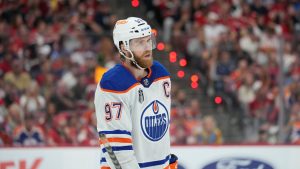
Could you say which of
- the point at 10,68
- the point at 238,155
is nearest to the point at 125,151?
the point at 238,155

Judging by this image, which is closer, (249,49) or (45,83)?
(45,83)

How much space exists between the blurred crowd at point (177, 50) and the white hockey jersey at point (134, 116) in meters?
5.04

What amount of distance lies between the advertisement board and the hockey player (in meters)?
3.33

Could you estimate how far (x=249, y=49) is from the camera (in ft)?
43.0

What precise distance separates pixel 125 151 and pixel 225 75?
794 centimetres

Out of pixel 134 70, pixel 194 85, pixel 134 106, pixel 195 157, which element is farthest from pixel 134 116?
pixel 194 85

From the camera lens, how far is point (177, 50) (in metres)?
13.2

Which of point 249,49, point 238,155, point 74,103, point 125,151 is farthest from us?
point 249,49

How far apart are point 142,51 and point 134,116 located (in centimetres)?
37

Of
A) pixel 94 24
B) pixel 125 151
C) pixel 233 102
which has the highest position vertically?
pixel 125 151

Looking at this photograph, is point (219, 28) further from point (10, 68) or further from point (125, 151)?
point (125, 151)

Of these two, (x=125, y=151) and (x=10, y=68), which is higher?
(x=125, y=151)

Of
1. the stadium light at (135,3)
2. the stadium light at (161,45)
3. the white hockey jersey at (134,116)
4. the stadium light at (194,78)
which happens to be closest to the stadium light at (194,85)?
the stadium light at (194,78)

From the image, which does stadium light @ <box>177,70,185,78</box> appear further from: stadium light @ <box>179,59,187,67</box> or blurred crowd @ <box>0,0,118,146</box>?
blurred crowd @ <box>0,0,118,146</box>
